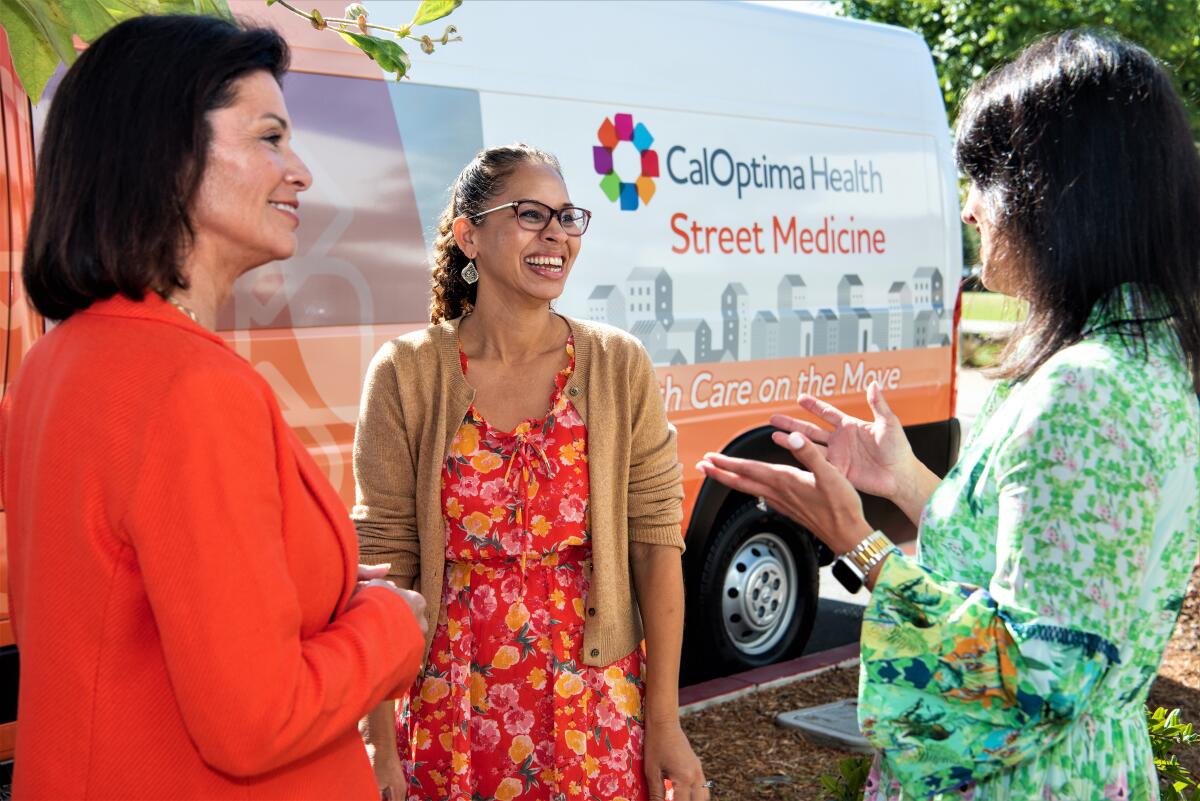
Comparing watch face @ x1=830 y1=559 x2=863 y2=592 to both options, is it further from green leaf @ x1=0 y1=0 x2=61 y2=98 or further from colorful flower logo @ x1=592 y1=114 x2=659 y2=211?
colorful flower logo @ x1=592 y1=114 x2=659 y2=211

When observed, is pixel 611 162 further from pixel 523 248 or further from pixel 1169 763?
pixel 1169 763

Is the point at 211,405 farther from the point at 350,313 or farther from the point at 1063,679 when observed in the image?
the point at 350,313

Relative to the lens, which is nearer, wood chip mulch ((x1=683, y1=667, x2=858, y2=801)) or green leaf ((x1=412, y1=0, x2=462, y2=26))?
green leaf ((x1=412, y1=0, x2=462, y2=26))

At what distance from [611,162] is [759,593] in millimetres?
2162

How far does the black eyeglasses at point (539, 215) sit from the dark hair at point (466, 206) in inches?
2.3

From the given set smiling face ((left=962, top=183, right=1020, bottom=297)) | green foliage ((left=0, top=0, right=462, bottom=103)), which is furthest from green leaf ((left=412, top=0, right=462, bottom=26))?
smiling face ((left=962, top=183, right=1020, bottom=297))

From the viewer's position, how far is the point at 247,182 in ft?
5.19

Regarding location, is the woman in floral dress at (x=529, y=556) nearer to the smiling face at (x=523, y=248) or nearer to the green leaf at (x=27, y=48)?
the smiling face at (x=523, y=248)

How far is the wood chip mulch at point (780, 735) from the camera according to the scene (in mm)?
4230

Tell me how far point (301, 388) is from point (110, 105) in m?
2.44

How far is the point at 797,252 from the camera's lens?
18.5 ft

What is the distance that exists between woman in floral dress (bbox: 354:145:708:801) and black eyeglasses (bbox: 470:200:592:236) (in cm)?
15

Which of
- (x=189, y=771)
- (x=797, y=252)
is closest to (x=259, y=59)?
(x=189, y=771)

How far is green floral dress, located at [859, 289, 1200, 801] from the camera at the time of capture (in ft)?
5.06
